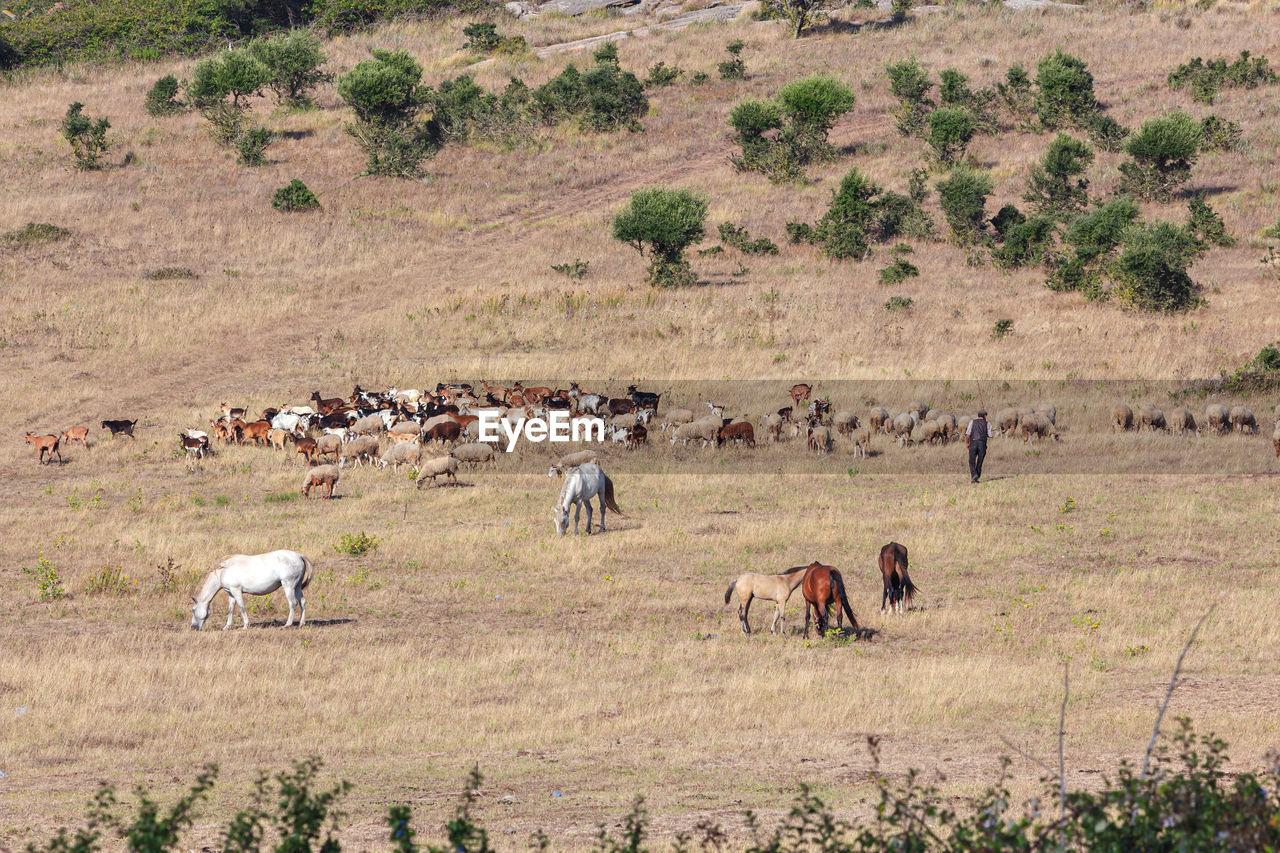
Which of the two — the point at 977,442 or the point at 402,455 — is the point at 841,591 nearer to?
the point at 977,442

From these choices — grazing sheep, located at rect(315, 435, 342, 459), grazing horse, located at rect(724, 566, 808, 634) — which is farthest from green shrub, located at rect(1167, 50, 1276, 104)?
grazing horse, located at rect(724, 566, 808, 634)

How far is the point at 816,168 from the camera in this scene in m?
59.5

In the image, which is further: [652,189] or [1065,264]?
[652,189]

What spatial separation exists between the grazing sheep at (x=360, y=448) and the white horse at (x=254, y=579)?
11.4 m

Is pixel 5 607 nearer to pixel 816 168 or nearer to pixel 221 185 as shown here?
pixel 221 185

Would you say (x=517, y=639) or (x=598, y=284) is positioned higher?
(x=598, y=284)

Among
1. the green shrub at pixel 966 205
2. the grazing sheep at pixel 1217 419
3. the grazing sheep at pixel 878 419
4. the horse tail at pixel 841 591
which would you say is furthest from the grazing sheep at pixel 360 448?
the green shrub at pixel 966 205

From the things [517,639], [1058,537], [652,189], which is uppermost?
[652,189]

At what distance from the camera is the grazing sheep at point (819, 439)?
30734mm

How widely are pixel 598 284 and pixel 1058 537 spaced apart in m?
25.1

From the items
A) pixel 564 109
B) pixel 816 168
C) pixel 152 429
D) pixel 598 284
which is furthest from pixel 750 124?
pixel 152 429

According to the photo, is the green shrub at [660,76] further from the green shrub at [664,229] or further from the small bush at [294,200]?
the green shrub at [664,229]

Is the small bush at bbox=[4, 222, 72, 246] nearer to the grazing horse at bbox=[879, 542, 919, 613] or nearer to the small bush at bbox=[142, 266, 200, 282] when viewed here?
the small bush at bbox=[142, 266, 200, 282]

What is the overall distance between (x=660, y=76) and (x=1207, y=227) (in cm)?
3368
